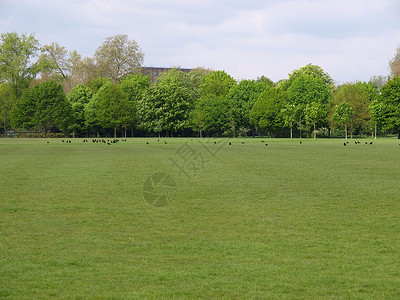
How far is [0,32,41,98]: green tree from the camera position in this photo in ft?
381

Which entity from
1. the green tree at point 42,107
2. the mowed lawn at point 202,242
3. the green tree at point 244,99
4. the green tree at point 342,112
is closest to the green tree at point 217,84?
the green tree at point 244,99

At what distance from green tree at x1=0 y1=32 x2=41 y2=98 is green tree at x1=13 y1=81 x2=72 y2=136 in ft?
40.8

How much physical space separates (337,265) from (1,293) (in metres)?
5.03

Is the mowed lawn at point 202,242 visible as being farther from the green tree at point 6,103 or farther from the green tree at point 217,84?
the green tree at point 217,84

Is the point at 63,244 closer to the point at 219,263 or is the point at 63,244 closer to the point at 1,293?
the point at 1,293

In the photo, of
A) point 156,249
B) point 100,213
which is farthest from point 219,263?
point 100,213

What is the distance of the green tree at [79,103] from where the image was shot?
113 metres

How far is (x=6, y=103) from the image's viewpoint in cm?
11381

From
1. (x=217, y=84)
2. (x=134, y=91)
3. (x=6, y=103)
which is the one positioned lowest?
(x=6, y=103)

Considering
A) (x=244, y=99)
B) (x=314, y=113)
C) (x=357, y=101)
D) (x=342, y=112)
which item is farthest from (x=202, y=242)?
(x=244, y=99)

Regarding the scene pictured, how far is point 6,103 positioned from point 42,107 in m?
12.8

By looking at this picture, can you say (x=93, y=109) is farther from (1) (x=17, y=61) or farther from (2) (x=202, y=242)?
(2) (x=202, y=242)

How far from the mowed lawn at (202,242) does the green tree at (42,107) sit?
93.9 m

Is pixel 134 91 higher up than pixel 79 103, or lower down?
higher up
